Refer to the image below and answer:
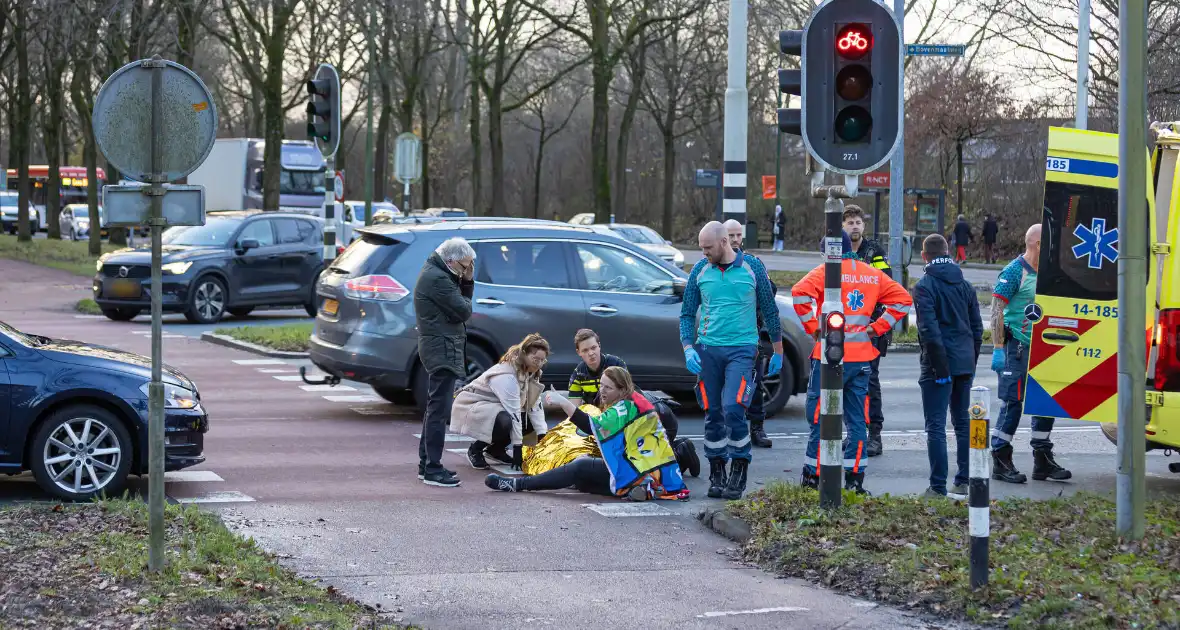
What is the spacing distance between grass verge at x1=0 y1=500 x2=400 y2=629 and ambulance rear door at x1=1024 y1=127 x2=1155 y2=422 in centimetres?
498

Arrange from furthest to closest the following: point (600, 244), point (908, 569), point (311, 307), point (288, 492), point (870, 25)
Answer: point (311, 307)
point (600, 244)
point (288, 492)
point (870, 25)
point (908, 569)

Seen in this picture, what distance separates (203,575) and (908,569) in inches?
131

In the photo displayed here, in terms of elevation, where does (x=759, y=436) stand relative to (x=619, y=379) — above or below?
below

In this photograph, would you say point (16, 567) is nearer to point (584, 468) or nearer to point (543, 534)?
point (543, 534)

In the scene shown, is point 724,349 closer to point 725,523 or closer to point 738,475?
point 738,475

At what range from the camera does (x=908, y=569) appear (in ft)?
23.4

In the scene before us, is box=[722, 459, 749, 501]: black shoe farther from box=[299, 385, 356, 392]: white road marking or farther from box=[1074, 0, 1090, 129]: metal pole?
box=[1074, 0, 1090, 129]: metal pole

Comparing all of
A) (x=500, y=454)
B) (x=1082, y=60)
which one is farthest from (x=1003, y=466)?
(x=1082, y=60)

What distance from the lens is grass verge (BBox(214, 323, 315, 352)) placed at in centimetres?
1875

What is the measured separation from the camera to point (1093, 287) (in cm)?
924

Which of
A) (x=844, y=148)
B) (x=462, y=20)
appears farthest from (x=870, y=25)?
(x=462, y=20)

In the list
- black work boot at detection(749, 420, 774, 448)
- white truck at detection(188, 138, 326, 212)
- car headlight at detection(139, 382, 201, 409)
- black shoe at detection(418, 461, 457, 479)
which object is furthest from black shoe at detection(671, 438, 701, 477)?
white truck at detection(188, 138, 326, 212)

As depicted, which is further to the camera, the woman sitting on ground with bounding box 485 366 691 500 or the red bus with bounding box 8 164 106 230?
the red bus with bounding box 8 164 106 230

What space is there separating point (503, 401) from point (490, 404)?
0.42 feet
